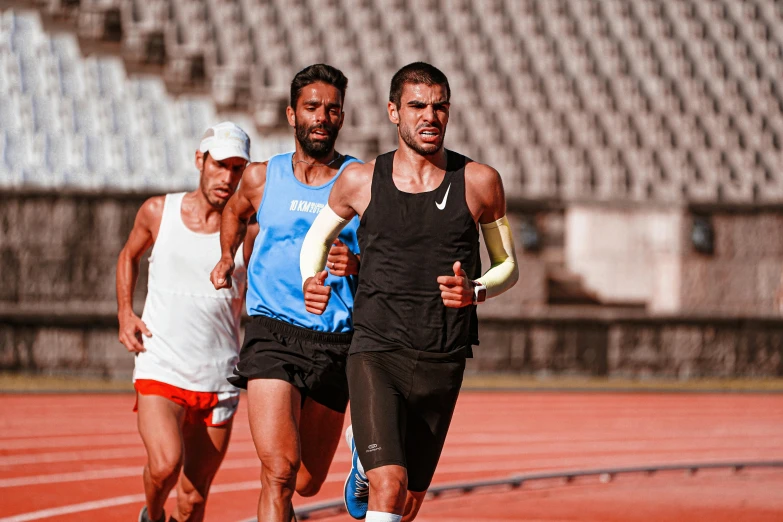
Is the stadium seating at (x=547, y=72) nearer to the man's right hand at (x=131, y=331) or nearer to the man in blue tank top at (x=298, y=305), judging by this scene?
the man's right hand at (x=131, y=331)

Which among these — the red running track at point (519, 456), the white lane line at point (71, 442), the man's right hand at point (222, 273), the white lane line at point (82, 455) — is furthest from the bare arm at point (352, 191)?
the white lane line at point (71, 442)

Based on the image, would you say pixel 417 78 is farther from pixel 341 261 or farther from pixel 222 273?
pixel 222 273

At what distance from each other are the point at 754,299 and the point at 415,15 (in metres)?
9.31

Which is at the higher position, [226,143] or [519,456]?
[226,143]

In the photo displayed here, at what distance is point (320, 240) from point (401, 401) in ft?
2.38

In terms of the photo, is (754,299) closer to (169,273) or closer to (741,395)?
(741,395)

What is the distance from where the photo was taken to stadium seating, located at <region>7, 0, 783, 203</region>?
74.0 ft

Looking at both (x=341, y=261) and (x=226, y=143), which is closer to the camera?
(x=341, y=261)

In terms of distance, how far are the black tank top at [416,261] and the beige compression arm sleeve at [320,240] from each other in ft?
0.84

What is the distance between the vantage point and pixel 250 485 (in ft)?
30.5

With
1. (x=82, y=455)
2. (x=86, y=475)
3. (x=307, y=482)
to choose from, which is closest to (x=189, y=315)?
(x=307, y=482)

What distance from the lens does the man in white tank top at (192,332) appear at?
6449 mm

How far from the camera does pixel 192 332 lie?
654 cm

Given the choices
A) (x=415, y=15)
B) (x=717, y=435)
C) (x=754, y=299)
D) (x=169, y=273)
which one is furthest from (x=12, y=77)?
(x=169, y=273)
